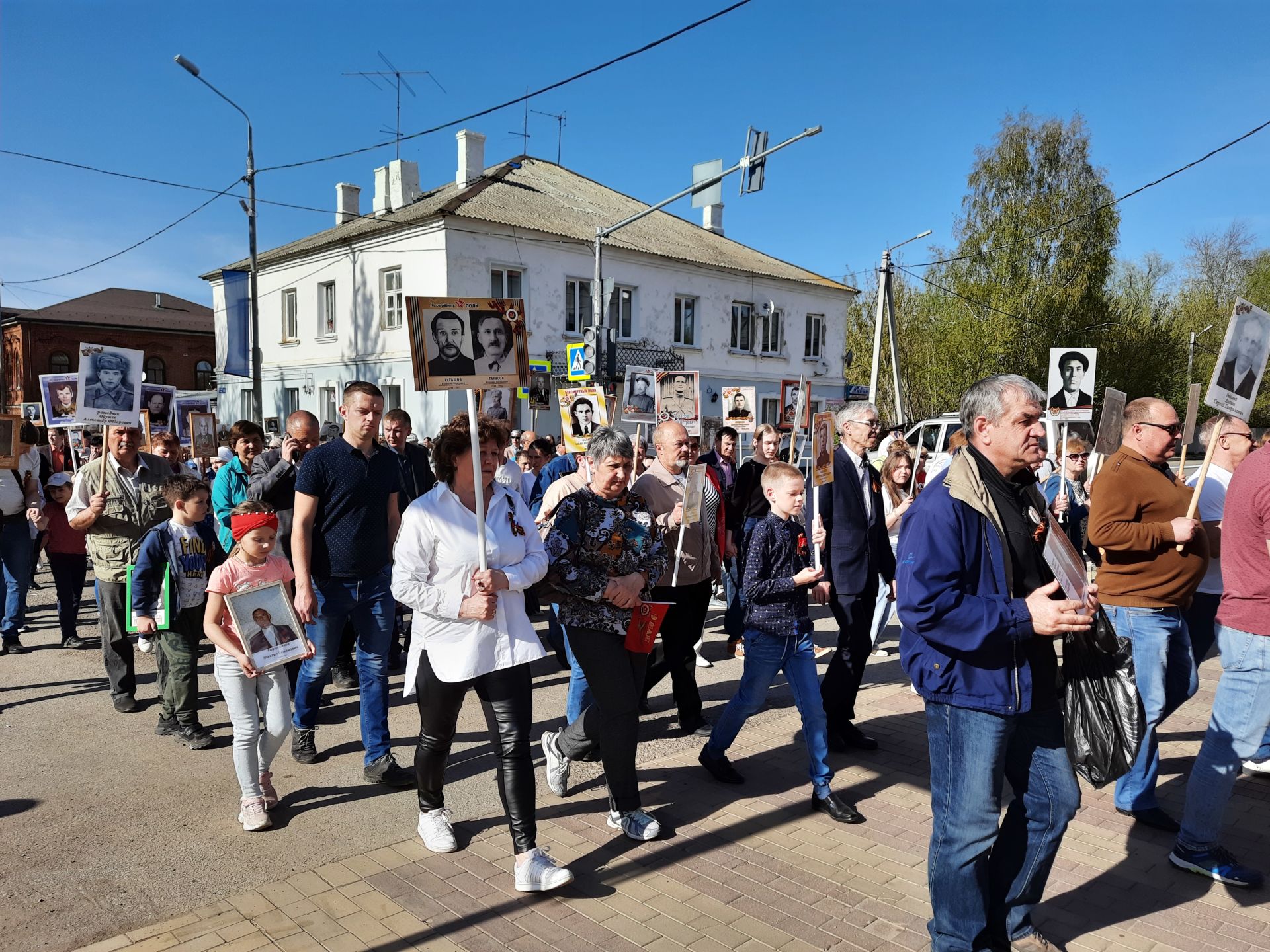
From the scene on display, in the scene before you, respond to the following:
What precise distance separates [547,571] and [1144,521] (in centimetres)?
287

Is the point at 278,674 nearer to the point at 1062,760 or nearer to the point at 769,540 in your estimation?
the point at 769,540

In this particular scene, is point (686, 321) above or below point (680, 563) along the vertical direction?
above

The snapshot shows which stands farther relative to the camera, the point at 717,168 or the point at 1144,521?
the point at 717,168

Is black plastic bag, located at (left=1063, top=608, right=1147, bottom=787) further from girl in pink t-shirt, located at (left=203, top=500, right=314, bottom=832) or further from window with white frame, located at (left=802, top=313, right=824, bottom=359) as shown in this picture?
window with white frame, located at (left=802, top=313, right=824, bottom=359)

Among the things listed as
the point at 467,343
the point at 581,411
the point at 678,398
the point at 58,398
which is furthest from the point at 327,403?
the point at 467,343

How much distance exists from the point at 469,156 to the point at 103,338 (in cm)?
2845

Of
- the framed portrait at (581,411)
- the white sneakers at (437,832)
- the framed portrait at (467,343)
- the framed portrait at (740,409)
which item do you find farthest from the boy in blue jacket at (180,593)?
the framed portrait at (740,409)

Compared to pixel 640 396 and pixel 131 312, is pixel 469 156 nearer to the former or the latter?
pixel 640 396

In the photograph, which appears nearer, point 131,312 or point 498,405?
point 498,405

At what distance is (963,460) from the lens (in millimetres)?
3002

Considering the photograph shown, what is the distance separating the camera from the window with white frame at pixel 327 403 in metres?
28.4

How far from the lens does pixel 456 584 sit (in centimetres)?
391

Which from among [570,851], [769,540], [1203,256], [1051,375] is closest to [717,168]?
[1051,375]

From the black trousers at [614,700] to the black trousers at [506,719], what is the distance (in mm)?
352
